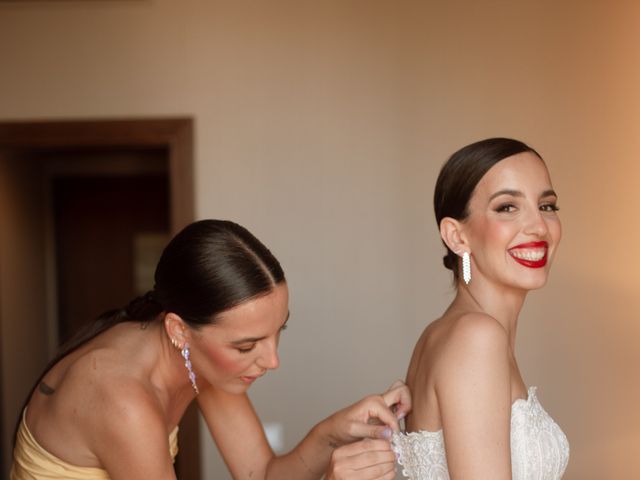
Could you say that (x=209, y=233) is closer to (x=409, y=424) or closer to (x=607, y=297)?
(x=409, y=424)

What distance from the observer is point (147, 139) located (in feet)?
13.0

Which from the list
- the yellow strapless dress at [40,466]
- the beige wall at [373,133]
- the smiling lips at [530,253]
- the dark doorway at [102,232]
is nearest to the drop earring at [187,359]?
the yellow strapless dress at [40,466]

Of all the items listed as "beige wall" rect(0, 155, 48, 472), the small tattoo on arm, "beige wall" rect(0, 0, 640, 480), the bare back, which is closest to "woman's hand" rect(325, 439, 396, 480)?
the bare back

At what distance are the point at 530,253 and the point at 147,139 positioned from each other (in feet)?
8.27

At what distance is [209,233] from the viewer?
1801 millimetres

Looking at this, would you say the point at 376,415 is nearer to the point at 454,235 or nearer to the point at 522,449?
the point at 522,449

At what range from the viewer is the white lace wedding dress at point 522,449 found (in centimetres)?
177

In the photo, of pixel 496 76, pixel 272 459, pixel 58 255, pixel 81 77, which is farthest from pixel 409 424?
pixel 58 255

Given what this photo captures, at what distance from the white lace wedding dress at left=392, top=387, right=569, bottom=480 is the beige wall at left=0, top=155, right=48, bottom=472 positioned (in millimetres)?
3970

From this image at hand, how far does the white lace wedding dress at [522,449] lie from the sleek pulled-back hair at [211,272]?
463 millimetres

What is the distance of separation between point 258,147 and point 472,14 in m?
1.14

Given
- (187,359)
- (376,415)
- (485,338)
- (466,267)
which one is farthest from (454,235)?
(187,359)

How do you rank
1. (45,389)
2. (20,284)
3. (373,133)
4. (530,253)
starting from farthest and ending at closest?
(20,284) < (373,133) < (45,389) < (530,253)

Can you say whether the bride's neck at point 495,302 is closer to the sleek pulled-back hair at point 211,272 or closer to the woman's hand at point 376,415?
the woman's hand at point 376,415
